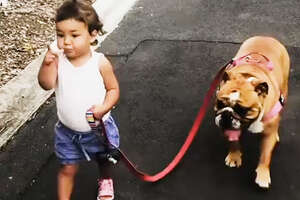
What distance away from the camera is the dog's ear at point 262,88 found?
3.52 metres

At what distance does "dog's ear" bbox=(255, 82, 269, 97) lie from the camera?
352cm

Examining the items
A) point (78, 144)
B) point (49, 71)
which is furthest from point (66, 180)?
point (49, 71)

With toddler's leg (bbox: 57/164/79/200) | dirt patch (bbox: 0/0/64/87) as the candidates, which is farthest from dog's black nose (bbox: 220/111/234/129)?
dirt patch (bbox: 0/0/64/87)

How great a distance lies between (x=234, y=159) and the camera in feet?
13.9

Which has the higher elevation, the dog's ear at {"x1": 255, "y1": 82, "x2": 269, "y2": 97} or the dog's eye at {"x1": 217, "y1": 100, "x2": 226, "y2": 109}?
the dog's ear at {"x1": 255, "y1": 82, "x2": 269, "y2": 97}

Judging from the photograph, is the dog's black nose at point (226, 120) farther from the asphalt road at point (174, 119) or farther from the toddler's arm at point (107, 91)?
the toddler's arm at point (107, 91)

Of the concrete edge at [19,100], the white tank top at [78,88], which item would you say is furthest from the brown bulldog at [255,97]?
the concrete edge at [19,100]

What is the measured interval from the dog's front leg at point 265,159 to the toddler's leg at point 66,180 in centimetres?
144

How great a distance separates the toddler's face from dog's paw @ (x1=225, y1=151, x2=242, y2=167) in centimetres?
169

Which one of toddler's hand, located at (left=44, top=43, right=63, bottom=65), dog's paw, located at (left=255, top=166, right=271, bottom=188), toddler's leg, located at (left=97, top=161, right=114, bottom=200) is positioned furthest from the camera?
dog's paw, located at (left=255, top=166, right=271, bottom=188)

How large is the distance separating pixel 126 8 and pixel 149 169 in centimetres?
378

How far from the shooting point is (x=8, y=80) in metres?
5.62

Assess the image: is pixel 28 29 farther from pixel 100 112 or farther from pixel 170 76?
pixel 100 112

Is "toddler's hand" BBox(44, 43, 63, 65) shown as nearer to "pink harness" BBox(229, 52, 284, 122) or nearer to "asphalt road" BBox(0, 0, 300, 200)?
"asphalt road" BBox(0, 0, 300, 200)
